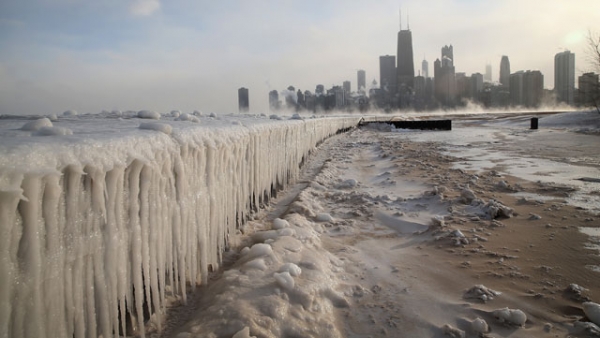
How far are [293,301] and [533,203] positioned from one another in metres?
3.72

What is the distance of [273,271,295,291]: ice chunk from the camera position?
8.36ft

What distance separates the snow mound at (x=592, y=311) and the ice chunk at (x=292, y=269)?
179 centimetres

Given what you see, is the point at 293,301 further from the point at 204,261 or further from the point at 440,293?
the point at 440,293

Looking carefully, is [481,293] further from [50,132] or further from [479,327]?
[50,132]

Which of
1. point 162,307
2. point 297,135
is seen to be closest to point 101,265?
point 162,307

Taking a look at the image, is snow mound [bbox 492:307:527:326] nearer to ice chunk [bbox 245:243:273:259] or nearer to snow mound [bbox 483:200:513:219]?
ice chunk [bbox 245:243:273:259]

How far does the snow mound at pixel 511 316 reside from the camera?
2236 millimetres

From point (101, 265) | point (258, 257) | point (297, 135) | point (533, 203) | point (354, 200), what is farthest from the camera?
point (297, 135)

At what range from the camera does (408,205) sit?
4.86m

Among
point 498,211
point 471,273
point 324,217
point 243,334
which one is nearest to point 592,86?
point 498,211

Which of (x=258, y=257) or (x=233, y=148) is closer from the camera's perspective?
(x=258, y=257)

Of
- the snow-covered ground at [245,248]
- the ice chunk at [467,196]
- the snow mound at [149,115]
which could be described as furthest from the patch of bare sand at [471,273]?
the snow mound at [149,115]

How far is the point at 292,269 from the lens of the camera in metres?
2.78

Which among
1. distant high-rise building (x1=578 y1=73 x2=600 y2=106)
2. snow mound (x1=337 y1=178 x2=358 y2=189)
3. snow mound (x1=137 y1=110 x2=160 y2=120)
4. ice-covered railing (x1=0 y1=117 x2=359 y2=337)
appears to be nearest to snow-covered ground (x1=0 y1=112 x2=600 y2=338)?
ice-covered railing (x1=0 y1=117 x2=359 y2=337)
